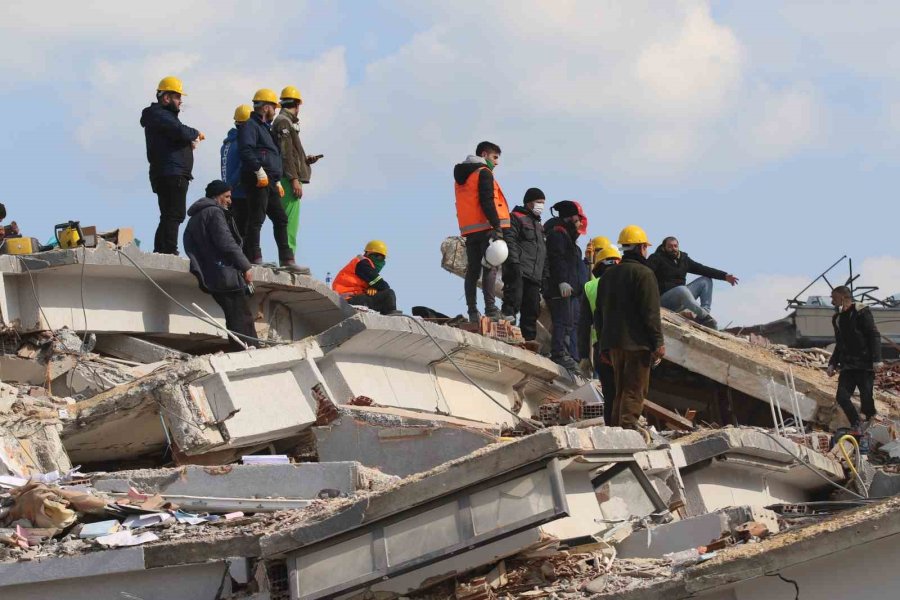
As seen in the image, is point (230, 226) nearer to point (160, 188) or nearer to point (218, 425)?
point (160, 188)

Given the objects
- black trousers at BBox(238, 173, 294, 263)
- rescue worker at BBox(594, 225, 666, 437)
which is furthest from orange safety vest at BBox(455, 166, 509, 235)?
rescue worker at BBox(594, 225, 666, 437)

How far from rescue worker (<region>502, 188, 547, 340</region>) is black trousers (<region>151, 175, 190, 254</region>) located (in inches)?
132

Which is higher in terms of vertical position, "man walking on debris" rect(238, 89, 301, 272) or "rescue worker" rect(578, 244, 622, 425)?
"man walking on debris" rect(238, 89, 301, 272)

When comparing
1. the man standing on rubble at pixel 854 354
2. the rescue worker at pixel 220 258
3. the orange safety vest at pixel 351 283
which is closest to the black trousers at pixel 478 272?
the orange safety vest at pixel 351 283

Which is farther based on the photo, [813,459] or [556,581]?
[813,459]

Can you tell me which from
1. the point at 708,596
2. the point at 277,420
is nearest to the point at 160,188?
the point at 277,420

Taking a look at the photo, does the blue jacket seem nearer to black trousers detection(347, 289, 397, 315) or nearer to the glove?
the glove

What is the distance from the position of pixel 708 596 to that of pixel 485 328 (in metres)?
7.92

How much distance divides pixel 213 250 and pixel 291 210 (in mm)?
2186

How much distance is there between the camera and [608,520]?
10.1 m

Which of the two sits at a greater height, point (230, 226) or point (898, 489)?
point (230, 226)

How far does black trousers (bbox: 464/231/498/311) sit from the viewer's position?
16344 mm

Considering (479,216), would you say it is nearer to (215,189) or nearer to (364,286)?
(364,286)

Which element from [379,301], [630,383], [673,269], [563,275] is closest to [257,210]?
[379,301]
